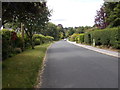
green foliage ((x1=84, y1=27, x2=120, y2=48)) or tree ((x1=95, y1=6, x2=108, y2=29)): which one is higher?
tree ((x1=95, y1=6, x2=108, y2=29))

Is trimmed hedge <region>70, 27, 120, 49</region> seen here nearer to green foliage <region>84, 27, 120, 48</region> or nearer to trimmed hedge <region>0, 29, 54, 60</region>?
green foliage <region>84, 27, 120, 48</region>

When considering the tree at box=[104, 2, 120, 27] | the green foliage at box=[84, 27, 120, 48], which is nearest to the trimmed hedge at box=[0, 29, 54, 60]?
the green foliage at box=[84, 27, 120, 48]

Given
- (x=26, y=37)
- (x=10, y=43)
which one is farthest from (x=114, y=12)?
(x=10, y=43)

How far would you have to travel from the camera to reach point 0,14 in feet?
30.5

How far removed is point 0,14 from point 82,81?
19.5 feet

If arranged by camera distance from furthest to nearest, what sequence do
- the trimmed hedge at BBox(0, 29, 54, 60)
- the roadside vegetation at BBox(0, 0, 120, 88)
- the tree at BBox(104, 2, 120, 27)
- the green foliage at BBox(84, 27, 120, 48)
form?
the tree at BBox(104, 2, 120, 27)
the green foliage at BBox(84, 27, 120, 48)
the trimmed hedge at BBox(0, 29, 54, 60)
the roadside vegetation at BBox(0, 0, 120, 88)

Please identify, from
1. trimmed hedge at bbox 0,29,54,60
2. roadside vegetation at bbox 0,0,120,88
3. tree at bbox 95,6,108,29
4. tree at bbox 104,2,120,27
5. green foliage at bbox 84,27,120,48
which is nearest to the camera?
roadside vegetation at bbox 0,0,120,88

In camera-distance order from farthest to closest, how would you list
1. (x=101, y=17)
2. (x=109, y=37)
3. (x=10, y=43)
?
(x=101, y=17)
(x=109, y=37)
(x=10, y=43)

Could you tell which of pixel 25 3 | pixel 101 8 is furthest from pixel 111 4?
pixel 25 3

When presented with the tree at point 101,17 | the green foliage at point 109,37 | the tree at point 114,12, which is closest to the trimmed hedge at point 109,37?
the green foliage at point 109,37

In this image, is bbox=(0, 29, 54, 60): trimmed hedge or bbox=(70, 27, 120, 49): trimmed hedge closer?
bbox=(0, 29, 54, 60): trimmed hedge

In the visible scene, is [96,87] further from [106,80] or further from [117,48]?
[117,48]

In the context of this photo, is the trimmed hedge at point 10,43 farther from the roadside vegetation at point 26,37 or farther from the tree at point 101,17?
the tree at point 101,17

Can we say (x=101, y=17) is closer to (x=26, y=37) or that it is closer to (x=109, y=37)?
(x=109, y=37)
